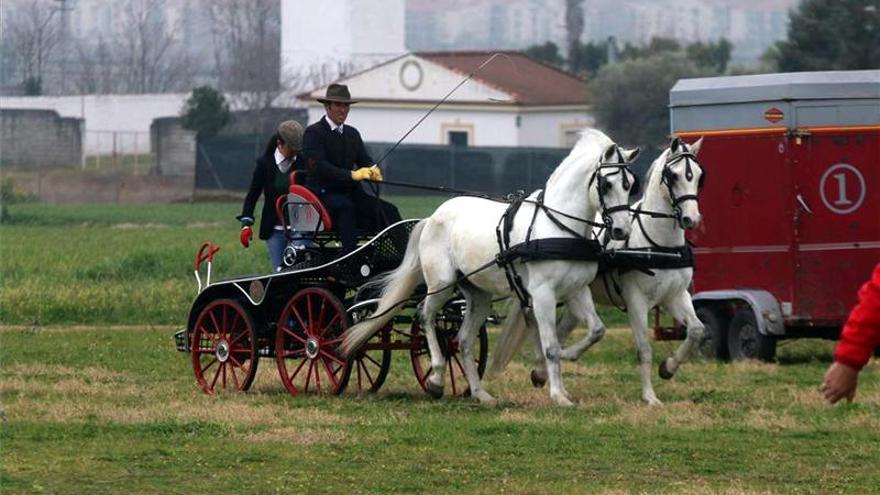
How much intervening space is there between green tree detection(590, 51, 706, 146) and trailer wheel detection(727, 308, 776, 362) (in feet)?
143

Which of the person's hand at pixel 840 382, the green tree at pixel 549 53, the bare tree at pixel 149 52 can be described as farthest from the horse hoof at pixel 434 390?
the green tree at pixel 549 53

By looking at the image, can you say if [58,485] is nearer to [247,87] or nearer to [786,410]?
[786,410]

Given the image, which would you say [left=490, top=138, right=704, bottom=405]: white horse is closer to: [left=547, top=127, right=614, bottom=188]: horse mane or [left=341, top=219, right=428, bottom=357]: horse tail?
[left=547, top=127, right=614, bottom=188]: horse mane

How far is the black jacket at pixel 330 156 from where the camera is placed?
1348 centimetres

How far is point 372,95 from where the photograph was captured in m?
67.2

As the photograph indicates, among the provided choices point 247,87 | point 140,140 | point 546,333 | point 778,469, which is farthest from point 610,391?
point 247,87

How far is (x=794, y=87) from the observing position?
54.1 feet

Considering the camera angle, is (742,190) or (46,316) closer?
(742,190)

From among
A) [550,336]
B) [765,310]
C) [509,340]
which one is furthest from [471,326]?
[765,310]

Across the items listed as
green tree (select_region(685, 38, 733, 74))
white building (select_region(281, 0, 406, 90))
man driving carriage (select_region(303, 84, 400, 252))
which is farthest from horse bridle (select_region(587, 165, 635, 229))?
white building (select_region(281, 0, 406, 90))

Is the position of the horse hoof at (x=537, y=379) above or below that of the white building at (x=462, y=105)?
below

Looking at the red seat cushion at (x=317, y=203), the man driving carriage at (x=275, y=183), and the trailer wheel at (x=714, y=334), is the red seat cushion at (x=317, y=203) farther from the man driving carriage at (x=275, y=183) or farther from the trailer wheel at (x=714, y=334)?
the trailer wheel at (x=714, y=334)

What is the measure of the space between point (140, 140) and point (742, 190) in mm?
59544

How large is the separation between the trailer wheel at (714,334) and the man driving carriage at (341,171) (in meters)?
4.54
